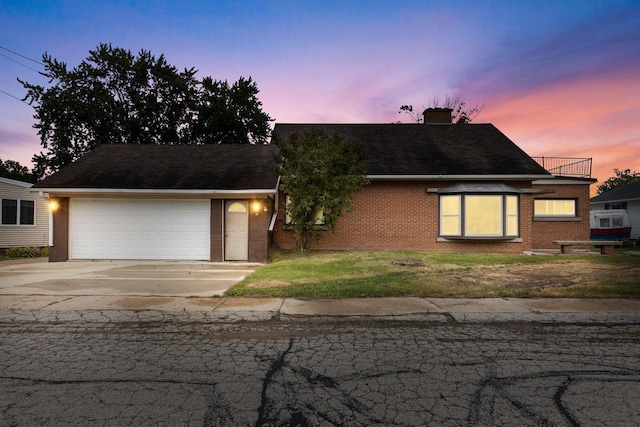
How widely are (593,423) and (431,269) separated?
25.4 feet

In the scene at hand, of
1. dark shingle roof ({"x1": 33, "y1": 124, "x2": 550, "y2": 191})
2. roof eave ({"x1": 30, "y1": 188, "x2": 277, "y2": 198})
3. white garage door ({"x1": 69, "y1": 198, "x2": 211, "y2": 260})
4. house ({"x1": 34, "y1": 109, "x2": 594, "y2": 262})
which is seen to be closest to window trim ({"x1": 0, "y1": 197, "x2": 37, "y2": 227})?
dark shingle roof ({"x1": 33, "y1": 124, "x2": 550, "y2": 191})

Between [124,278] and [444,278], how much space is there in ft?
26.3

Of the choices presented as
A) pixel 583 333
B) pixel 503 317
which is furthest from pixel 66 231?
pixel 583 333

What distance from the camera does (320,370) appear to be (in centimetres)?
377

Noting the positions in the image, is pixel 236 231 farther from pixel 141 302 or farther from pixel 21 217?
pixel 21 217

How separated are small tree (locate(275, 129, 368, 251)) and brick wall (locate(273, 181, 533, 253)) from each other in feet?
6.34

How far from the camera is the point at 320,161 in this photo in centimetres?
1305

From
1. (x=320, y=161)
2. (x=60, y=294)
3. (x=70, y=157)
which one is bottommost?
(x=60, y=294)

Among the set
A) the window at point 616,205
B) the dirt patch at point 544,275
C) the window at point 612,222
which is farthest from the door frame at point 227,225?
the window at point 616,205

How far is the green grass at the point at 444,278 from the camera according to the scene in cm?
750

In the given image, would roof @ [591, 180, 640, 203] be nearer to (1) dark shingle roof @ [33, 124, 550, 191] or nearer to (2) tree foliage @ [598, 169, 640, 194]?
(1) dark shingle roof @ [33, 124, 550, 191]

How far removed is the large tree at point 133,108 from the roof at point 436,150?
1229 centimetres

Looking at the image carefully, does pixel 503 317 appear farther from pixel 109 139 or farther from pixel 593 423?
pixel 109 139

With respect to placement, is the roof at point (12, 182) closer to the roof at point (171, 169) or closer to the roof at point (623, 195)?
the roof at point (171, 169)
